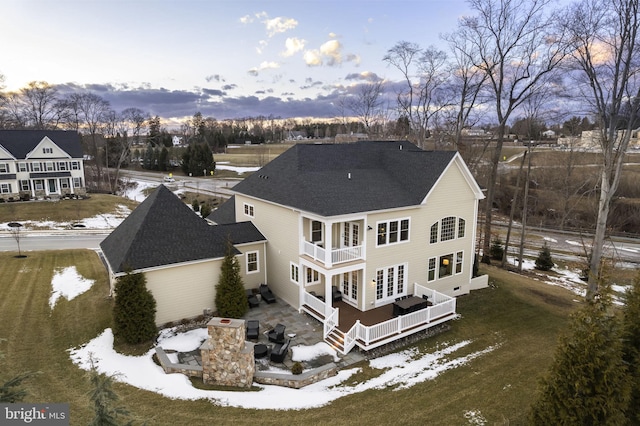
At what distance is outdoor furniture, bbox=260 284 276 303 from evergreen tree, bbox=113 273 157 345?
551 centimetres

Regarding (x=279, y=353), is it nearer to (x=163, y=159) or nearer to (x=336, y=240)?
(x=336, y=240)

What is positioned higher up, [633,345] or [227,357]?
[633,345]

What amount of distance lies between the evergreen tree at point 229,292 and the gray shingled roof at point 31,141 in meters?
38.7

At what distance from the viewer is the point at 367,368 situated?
13.3 metres

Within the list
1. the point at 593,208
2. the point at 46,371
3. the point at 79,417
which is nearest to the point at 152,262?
the point at 46,371

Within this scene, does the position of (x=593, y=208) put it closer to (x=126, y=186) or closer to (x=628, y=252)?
(x=628, y=252)

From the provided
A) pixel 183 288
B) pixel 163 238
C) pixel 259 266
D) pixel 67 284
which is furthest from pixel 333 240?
pixel 67 284

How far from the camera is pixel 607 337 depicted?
7609 millimetres

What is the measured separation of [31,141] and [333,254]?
144ft

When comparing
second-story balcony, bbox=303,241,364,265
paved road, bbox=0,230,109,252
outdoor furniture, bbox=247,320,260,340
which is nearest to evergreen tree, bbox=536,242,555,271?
second-story balcony, bbox=303,241,364,265

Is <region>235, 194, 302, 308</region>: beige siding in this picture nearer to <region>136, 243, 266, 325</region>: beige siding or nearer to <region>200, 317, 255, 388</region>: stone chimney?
<region>136, 243, 266, 325</region>: beige siding

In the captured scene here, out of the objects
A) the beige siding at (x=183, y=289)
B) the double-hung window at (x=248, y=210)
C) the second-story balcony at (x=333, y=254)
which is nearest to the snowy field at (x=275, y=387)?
the beige siding at (x=183, y=289)

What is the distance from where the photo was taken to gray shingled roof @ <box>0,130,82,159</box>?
41.0 meters

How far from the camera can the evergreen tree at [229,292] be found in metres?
16.1
